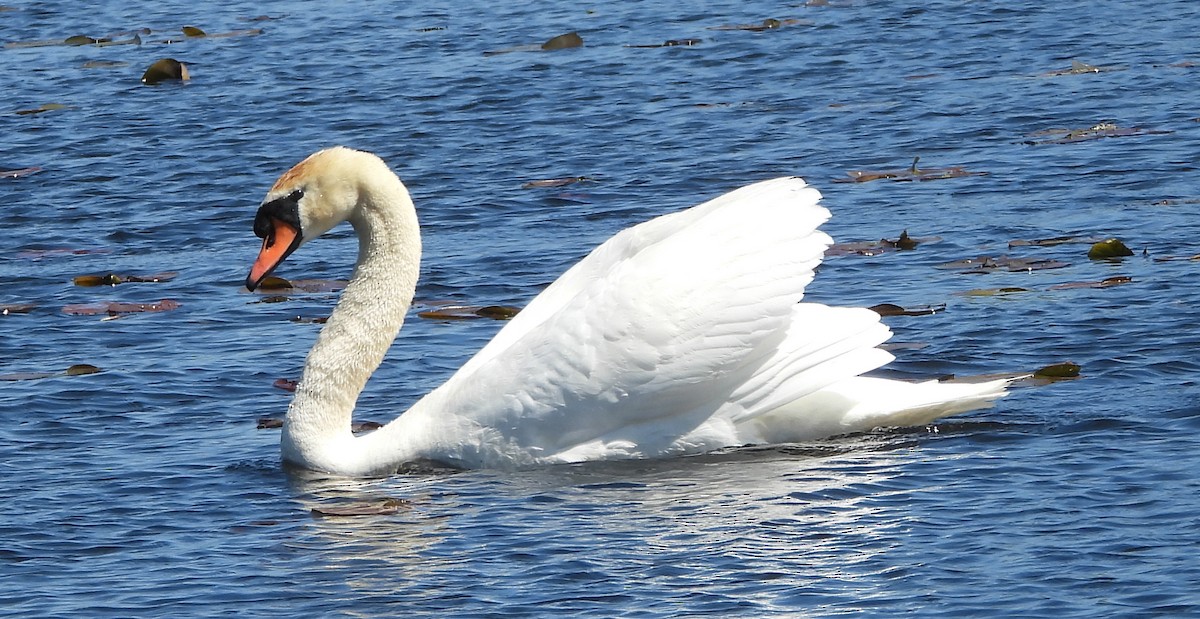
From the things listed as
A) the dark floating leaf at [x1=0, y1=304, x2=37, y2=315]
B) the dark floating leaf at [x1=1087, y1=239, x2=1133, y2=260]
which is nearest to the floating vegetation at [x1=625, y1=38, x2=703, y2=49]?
the dark floating leaf at [x1=1087, y1=239, x2=1133, y2=260]

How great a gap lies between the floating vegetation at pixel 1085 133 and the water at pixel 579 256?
0.74 ft

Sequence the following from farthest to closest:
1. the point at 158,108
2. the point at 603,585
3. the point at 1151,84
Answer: the point at 158,108 → the point at 1151,84 → the point at 603,585

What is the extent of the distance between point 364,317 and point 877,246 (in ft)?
13.6

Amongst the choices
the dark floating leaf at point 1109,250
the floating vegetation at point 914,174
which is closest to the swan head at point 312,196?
the dark floating leaf at point 1109,250

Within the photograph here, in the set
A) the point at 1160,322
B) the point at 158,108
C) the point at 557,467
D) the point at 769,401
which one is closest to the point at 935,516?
the point at 769,401

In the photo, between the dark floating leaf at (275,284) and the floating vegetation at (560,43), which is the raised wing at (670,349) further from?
the floating vegetation at (560,43)

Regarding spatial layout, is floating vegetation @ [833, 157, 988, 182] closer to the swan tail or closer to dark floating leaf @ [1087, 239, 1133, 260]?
dark floating leaf @ [1087, 239, 1133, 260]

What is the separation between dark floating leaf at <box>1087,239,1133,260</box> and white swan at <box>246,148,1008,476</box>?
297 cm

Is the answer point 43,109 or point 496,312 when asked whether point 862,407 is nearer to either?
point 496,312

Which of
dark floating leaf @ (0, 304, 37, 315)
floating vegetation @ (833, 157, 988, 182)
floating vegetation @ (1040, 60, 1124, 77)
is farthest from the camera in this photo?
floating vegetation @ (1040, 60, 1124, 77)

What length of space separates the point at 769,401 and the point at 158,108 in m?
12.1

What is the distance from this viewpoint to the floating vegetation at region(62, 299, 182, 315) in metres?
12.5

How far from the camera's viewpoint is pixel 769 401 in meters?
9.30

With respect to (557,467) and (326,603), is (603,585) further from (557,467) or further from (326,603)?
(557,467)
